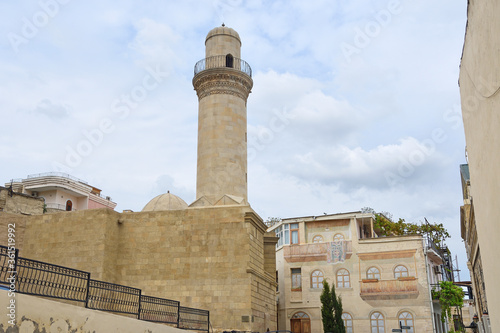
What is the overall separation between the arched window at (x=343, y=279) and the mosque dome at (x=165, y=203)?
9.80m

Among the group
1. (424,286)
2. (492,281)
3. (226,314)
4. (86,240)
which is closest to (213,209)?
(226,314)

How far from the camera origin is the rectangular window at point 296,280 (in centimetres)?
2639

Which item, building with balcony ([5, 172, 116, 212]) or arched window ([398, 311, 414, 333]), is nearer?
arched window ([398, 311, 414, 333])

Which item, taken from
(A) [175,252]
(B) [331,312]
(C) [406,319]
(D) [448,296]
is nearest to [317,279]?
(B) [331,312]

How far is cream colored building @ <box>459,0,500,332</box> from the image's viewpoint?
5961 millimetres

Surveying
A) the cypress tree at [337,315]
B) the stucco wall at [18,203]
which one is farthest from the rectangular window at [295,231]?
the stucco wall at [18,203]

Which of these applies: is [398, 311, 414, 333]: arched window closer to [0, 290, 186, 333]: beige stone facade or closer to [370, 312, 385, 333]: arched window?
[370, 312, 385, 333]: arched window

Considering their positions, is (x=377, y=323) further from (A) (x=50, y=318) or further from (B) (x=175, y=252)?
(A) (x=50, y=318)

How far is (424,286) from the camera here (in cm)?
2356

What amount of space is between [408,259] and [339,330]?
5.51 m

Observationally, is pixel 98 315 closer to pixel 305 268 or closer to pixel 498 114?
pixel 498 114

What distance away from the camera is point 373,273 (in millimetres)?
24781

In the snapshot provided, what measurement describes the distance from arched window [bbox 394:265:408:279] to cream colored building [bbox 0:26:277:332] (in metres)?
8.05

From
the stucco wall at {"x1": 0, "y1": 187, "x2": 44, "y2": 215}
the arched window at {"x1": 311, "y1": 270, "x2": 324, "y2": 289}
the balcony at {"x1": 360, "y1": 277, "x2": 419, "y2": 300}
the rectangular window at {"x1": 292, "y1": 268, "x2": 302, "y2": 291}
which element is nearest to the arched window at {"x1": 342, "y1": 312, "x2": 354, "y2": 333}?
the balcony at {"x1": 360, "y1": 277, "x2": 419, "y2": 300}
